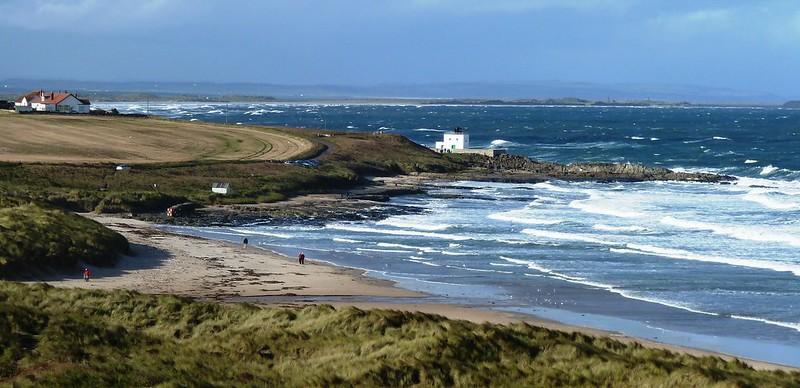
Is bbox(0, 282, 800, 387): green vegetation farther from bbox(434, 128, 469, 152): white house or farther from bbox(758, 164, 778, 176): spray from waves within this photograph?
bbox(434, 128, 469, 152): white house

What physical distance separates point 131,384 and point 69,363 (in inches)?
60.2

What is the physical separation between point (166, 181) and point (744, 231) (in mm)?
29435

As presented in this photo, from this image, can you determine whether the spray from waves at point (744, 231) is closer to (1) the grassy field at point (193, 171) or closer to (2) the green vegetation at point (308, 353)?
(1) the grassy field at point (193, 171)

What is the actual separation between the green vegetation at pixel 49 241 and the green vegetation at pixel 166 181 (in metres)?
6.98

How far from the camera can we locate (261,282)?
31.3 metres

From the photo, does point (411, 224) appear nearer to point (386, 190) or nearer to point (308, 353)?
point (386, 190)

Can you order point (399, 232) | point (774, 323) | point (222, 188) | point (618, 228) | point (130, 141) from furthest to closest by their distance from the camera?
point (130, 141) → point (222, 188) → point (618, 228) → point (399, 232) → point (774, 323)

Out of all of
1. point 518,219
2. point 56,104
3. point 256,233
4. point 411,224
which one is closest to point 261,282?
point 256,233

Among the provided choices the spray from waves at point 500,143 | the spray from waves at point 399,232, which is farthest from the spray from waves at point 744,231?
the spray from waves at point 500,143

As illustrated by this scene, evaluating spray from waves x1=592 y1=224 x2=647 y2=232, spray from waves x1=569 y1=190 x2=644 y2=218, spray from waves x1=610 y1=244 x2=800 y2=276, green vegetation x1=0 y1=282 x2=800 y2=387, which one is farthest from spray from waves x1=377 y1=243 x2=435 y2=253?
green vegetation x1=0 y1=282 x2=800 y2=387

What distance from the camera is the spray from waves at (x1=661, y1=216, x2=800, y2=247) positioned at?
1716 inches

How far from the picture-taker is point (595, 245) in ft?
135

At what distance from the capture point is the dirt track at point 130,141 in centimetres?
6969

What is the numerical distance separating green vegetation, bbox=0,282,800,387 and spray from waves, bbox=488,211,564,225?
91.3ft
